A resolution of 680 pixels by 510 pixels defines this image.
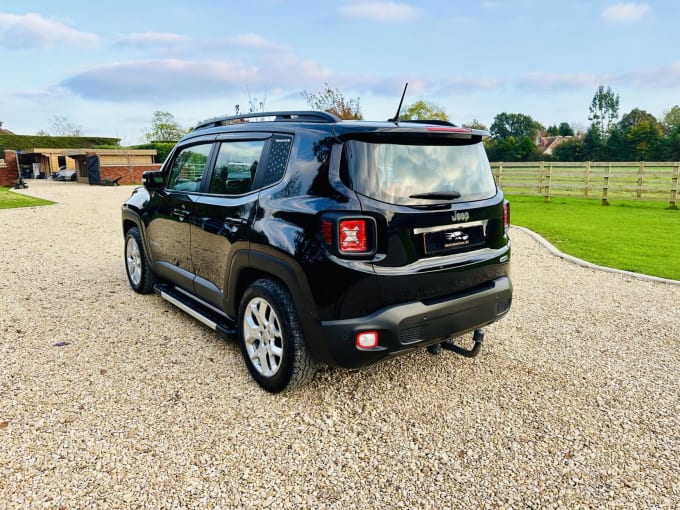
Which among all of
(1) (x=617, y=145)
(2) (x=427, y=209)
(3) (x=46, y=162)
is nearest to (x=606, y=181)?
(2) (x=427, y=209)

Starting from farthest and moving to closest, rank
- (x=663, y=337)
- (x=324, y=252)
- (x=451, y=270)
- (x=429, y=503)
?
(x=663, y=337), (x=451, y=270), (x=324, y=252), (x=429, y=503)

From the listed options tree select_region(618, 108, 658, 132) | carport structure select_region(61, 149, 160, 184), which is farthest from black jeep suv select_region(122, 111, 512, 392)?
tree select_region(618, 108, 658, 132)

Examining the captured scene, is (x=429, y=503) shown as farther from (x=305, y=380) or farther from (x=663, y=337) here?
(x=663, y=337)

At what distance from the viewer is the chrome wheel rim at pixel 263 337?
318 cm

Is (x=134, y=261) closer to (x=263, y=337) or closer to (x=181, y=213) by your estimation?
(x=181, y=213)

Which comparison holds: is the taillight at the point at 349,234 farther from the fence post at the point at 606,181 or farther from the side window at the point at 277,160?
the fence post at the point at 606,181

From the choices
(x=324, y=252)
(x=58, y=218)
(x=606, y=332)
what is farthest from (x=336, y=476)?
(x=58, y=218)

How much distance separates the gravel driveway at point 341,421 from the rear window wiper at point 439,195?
4.47ft

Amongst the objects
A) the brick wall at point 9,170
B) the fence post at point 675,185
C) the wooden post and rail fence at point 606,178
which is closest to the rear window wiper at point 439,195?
the wooden post and rail fence at point 606,178

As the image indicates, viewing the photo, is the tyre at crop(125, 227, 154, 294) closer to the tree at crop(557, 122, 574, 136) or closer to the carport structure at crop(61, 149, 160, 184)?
the carport structure at crop(61, 149, 160, 184)

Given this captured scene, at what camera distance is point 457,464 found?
258 centimetres

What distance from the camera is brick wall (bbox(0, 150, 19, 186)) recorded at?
2728cm

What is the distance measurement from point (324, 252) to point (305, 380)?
0.95 meters

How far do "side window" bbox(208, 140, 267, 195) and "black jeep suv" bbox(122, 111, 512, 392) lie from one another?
0.01 meters
